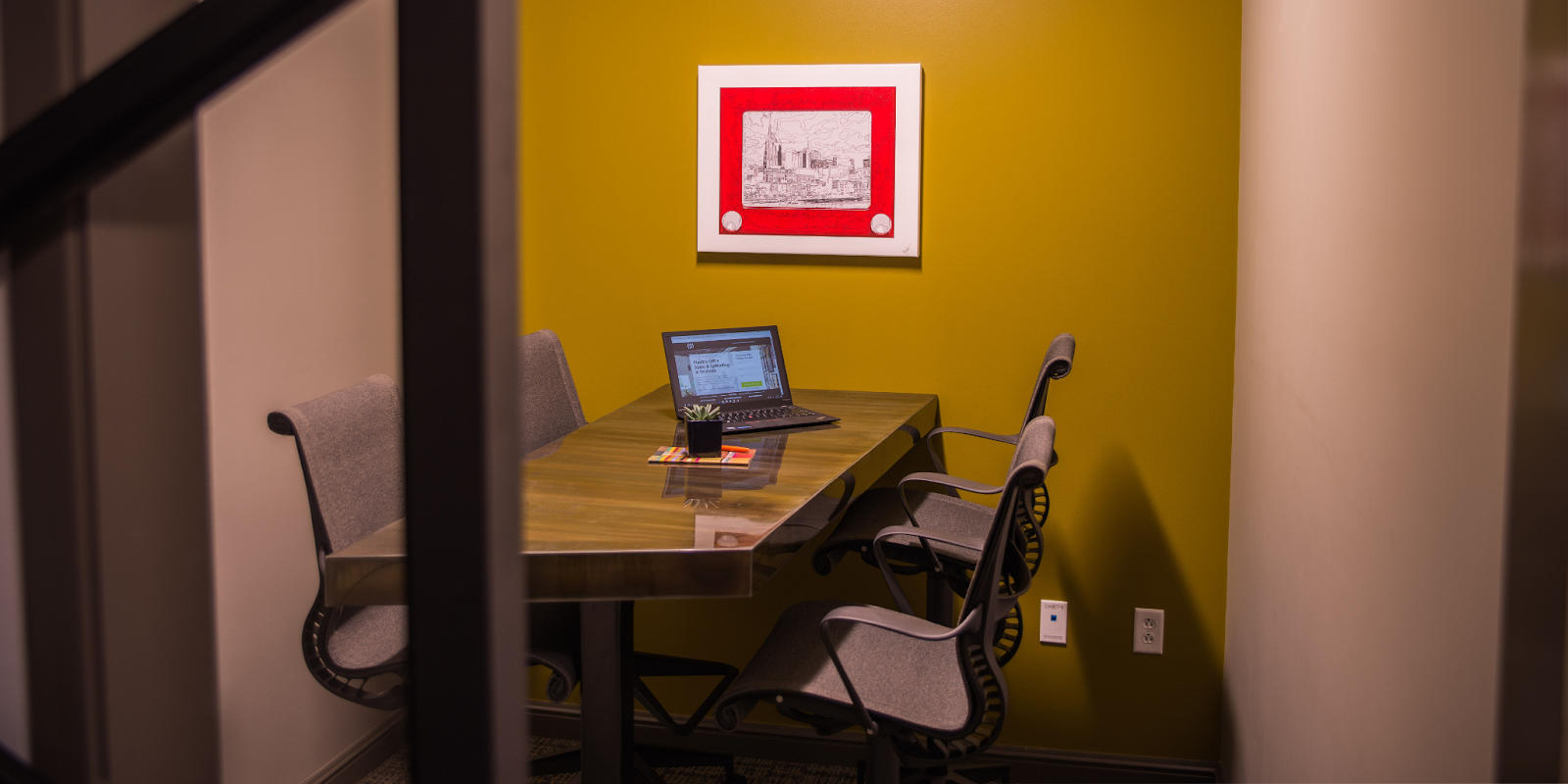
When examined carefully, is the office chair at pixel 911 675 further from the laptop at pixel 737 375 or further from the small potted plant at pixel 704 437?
the laptop at pixel 737 375

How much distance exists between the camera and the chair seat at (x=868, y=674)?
2.06m

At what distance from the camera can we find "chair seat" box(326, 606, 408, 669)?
2.30 m

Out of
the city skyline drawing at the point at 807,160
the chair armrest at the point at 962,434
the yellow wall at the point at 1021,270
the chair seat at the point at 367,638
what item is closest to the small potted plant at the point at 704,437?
the chair seat at the point at 367,638

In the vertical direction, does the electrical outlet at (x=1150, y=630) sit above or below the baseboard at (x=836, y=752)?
above

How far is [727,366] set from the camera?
10.0 ft

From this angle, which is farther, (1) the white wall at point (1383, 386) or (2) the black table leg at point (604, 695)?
(2) the black table leg at point (604, 695)

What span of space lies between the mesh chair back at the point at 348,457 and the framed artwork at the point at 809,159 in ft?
4.03

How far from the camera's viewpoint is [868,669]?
2189 millimetres

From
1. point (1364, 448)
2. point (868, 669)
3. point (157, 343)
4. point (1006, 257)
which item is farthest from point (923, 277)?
point (157, 343)

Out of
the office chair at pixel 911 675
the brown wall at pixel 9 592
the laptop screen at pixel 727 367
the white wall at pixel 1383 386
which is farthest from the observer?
the laptop screen at pixel 727 367

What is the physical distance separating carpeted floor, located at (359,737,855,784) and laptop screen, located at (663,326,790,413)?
107 centimetres

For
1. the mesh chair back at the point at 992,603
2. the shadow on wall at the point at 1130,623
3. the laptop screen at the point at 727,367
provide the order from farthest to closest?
the shadow on wall at the point at 1130,623
the laptop screen at the point at 727,367
the mesh chair back at the point at 992,603

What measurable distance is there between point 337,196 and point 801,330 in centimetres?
131

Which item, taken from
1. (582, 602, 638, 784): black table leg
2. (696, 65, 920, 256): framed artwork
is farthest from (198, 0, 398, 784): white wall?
(696, 65, 920, 256): framed artwork
